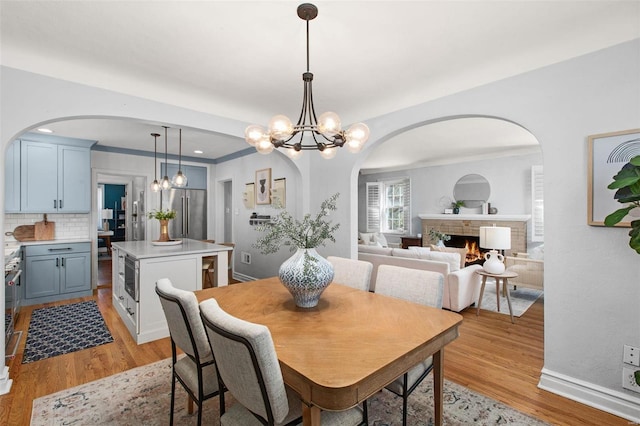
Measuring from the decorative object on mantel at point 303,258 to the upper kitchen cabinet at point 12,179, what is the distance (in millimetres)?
4683

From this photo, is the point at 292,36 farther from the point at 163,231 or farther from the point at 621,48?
the point at 163,231

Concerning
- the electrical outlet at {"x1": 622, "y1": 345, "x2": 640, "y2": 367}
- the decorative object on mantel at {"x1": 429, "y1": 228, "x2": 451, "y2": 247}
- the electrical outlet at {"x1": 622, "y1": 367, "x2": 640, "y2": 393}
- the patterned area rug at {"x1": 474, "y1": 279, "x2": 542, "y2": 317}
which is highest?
the decorative object on mantel at {"x1": 429, "y1": 228, "x2": 451, "y2": 247}

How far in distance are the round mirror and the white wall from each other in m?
4.49

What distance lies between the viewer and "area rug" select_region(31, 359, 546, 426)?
1.97m

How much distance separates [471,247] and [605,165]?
5.04 meters

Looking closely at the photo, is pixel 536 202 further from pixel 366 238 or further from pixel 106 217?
pixel 106 217

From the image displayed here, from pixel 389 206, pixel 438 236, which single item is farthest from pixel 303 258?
pixel 389 206

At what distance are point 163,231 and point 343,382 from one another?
3724 mm

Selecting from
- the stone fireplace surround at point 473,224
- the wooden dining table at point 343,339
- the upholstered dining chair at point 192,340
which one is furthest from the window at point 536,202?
the upholstered dining chair at point 192,340

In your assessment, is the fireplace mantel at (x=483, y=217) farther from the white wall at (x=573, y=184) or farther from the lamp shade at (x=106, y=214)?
the lamp shade at (x=106, y=214)

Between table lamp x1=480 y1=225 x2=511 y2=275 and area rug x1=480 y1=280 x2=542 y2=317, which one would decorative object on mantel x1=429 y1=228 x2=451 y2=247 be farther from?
table lamp x1=480 y1=225 x2=511 y2=275

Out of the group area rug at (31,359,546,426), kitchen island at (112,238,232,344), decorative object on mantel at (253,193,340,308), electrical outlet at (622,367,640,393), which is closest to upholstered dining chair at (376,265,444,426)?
area rug at (31,359,546,426)

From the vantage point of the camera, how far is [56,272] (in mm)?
4547

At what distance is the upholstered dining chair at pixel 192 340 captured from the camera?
1523 mm
